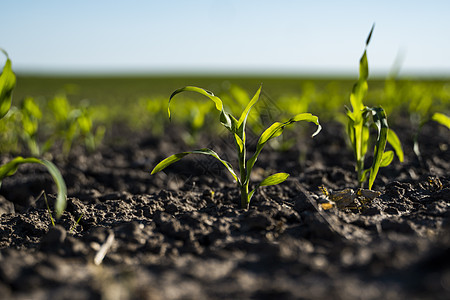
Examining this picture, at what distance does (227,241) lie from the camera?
1340 millimetres

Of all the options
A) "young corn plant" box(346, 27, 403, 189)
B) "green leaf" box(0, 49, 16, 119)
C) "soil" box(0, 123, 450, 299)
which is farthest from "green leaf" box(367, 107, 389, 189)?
"green leaf" box(0, 49, 16, 119)

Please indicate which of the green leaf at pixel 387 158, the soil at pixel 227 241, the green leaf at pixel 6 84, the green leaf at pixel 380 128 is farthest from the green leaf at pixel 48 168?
the green leaf at pixel 387 158

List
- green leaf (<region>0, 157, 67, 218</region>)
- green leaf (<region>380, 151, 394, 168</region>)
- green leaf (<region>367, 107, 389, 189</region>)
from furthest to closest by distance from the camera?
green leaf (<region>380, 151, 394, 168</region>) < green leaf (<region>367, 107, 389, 189</region>) < green leaf (<region>0, 157, 67, 218</region>)

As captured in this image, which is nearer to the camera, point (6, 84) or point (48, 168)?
point (48, 168)

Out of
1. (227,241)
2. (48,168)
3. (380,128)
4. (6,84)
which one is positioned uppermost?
(380,128)

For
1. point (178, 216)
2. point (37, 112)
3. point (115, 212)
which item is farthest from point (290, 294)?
point (37, 112)

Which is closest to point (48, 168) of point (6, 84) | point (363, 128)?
point (6, 84)

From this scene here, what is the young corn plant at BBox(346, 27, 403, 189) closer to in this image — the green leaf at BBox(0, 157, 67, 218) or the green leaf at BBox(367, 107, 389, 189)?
the green leaf at BBox(367, 107, 389, 189)

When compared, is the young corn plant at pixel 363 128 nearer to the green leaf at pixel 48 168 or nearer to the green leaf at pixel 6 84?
the green leaf at pixel 48 168

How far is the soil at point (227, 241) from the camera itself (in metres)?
0.92

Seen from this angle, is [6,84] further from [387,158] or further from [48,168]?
[387,158]

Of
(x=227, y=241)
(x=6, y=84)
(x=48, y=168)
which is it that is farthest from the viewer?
(x=6, y=84)

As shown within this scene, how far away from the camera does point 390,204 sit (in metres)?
1.72

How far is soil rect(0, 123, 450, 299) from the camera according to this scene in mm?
916
